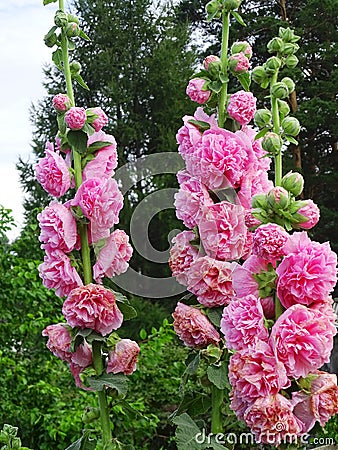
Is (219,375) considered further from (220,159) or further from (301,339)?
(220,159)

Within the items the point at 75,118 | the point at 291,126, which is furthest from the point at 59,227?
the point at 291,126

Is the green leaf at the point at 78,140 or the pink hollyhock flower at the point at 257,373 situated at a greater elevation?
the green leaf at the point at 78,140

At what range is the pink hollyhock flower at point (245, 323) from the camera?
858mm

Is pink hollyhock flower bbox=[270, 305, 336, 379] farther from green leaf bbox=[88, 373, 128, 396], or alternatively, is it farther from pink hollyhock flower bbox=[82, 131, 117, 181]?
pink hollyhock flower bbox=[82, 131, 117, 181]

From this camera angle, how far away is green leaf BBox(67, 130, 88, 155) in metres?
1.06

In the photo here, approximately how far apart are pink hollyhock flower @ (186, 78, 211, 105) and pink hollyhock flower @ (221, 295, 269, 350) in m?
0.39

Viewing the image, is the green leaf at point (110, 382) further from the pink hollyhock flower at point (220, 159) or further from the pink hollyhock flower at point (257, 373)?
the pink hollyhock flower at point (220, 159)

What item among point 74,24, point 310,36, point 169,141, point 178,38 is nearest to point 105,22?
point 178,38

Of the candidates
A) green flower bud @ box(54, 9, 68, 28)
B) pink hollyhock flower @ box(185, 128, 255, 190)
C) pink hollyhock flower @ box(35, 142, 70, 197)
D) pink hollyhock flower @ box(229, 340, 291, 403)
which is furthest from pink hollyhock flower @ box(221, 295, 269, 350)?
green flower bud @ box(54, 9, 68, 28)

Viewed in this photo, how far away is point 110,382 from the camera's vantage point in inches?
39.8

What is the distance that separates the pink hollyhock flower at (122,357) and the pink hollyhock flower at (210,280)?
13cm

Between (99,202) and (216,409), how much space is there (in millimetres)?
366

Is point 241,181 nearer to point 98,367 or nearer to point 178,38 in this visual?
point 98,367

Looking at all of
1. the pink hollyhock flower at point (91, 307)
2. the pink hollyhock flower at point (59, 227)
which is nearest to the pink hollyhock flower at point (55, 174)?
the pink hollyhock flower at point (59, 227)
